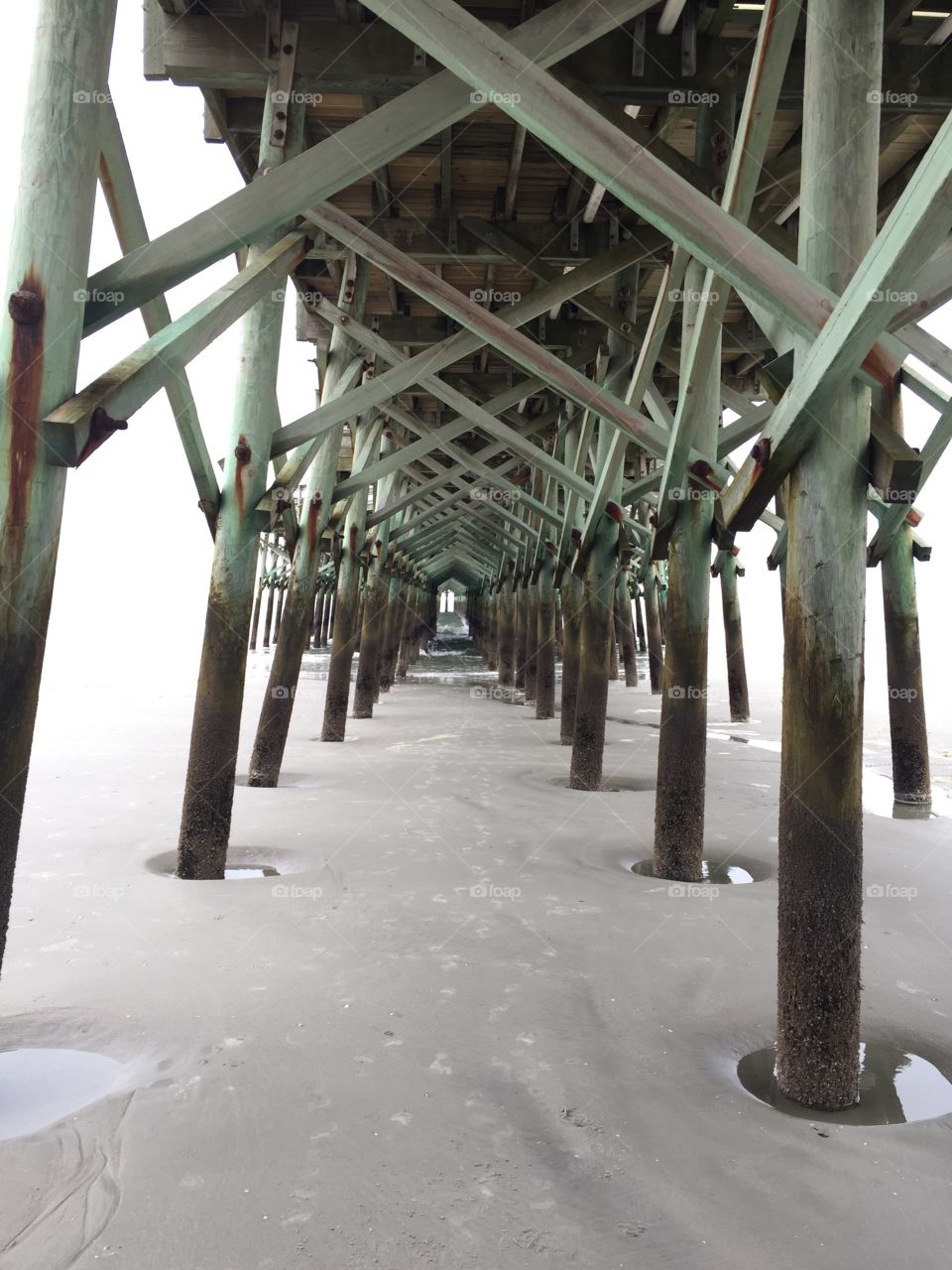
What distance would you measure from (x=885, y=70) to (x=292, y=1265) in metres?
5.96

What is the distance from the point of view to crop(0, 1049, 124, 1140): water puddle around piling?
7.27 ft

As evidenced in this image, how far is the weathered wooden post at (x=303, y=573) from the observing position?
680cm

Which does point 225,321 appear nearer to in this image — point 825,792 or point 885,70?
point 825,792

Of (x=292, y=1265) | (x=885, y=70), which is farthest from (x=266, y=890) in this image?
(x=885, y=70)

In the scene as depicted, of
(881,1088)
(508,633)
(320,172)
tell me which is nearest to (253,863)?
(881,1088)

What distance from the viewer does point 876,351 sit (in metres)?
2.39
